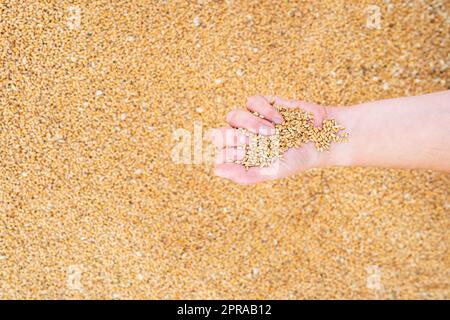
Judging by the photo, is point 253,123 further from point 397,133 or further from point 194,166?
point 397,133

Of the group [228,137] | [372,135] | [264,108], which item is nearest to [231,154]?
[228,137]

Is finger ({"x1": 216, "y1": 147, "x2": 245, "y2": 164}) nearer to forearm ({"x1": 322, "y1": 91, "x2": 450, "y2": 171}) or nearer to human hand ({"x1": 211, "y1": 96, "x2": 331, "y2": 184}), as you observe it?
human hand ({"x1": 211, "y1": 96, "x2": 331, "y2": 184})

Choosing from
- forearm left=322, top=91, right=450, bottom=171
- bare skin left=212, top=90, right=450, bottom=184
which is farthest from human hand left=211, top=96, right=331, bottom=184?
forearm left=322, top=91, right=450, bottom=171

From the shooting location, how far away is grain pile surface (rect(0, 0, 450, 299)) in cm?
145

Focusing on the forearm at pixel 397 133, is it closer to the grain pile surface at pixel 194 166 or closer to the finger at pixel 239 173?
the grain pile surface at pixel 194 166

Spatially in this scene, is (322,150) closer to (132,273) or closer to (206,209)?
(206,209)

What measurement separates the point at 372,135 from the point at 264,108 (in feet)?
1.24

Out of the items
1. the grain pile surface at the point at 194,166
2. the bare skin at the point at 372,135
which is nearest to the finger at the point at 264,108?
the bare skin at the point at 372,135

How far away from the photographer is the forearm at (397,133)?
141 centimetres

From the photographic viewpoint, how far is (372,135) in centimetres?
145

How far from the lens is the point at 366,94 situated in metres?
1.51

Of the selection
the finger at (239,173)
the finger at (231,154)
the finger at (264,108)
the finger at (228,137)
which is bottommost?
the finger at (239,173)

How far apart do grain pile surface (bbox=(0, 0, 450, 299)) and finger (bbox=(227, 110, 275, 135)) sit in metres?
0.14
